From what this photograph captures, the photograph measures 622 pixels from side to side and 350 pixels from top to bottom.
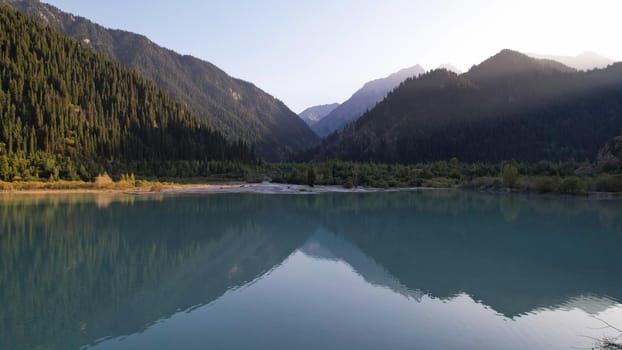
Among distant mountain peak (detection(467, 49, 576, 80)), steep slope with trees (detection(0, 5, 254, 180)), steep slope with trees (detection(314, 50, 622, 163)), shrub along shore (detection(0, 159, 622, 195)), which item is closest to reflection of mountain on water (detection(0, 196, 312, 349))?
shrub along shore (detection(0, 159, 622, 195))

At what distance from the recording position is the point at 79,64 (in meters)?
102


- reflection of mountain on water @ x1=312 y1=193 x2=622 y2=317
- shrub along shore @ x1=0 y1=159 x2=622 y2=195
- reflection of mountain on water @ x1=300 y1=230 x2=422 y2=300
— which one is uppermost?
shrub along shore @ x1=0 y1=159 x2=622 y2=195

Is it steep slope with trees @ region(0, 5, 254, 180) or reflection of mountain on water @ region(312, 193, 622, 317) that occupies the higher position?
steep slope with trees @ region(0, 5, 254, 180)

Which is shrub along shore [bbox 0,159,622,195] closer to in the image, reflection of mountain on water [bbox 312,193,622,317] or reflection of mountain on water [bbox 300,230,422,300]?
reflection of mountain on water [bbox 312,193,622,317]

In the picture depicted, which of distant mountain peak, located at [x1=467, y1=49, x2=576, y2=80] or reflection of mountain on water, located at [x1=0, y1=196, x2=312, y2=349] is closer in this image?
reflection of mountain on water, located at [x1=0, y1=196, x2=312, y2=349]

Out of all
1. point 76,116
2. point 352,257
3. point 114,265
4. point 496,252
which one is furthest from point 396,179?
point 114,265

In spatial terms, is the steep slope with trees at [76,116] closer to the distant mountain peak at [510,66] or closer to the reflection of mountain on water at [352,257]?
the reflection of mountain on water at [352,257]

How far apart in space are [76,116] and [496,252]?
290 ft

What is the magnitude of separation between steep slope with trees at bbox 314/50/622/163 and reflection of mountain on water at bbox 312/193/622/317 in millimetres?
93096

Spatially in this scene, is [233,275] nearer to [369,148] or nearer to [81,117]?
[81,117]

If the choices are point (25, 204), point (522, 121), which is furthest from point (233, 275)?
point (522, 121)

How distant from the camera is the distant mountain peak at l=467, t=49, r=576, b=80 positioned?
159125 millimetres

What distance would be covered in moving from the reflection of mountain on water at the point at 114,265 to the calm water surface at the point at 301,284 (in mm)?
79

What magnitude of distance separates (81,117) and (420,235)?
8474 centimetres
